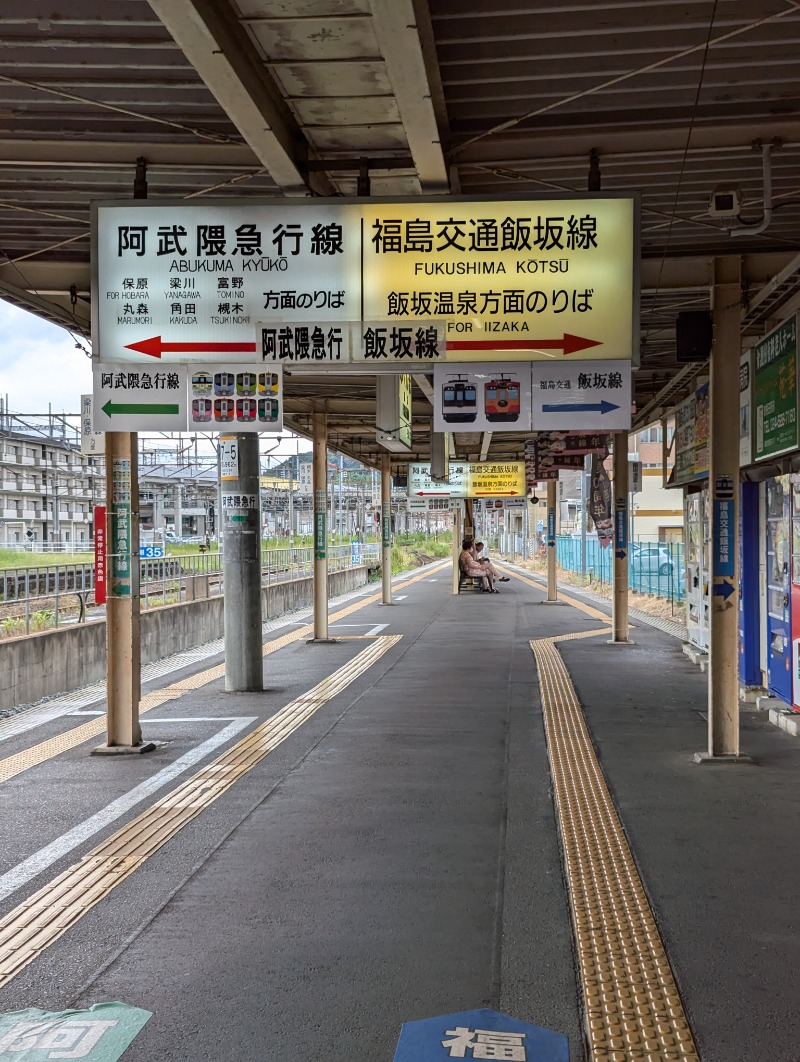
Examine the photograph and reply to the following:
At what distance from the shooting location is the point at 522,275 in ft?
19.6

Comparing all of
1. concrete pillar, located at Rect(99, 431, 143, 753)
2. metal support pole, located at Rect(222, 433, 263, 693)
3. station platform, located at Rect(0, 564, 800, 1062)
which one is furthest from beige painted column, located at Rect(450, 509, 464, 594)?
concrete pillar, located at Rect(99, 431, 143, 753)

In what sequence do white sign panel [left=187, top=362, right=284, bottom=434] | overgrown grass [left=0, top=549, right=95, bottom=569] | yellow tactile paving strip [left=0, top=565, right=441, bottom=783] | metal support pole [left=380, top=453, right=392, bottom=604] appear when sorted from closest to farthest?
white sign panel [left=187, top=362, right=284, bottom=434] < yellow tactile paving strip [left=0, top=565, right=441, bottom=783] < metal support pole [left=380, top=453, right=392, bottom=604] < overgrown grass [left=0, top=549, right=95, bottom=569]

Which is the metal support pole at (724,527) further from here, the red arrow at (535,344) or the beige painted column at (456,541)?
the beige painted column at (456,541)

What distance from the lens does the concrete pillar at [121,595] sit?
8062 mm

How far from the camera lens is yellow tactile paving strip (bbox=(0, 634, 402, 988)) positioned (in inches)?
170

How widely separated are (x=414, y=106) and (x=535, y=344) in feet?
5.17

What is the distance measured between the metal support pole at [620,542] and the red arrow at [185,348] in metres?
10.2

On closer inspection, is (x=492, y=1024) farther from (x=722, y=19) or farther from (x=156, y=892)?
(x=722, y=19)

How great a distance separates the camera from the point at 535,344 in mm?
5980

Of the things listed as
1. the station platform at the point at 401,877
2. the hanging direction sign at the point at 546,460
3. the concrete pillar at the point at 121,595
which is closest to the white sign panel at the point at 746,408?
the station platform at the point at 401,877

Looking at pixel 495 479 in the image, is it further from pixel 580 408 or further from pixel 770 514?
pixel 580 408

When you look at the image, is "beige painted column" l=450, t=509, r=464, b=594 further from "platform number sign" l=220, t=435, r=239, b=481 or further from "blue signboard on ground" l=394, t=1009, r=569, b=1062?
"blue signboard on ground" l=394, t=1009, r=569, b=1062

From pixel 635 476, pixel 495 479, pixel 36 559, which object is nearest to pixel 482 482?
pixel 495 479

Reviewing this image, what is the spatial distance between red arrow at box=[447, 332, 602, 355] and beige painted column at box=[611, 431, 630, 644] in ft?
31.8
